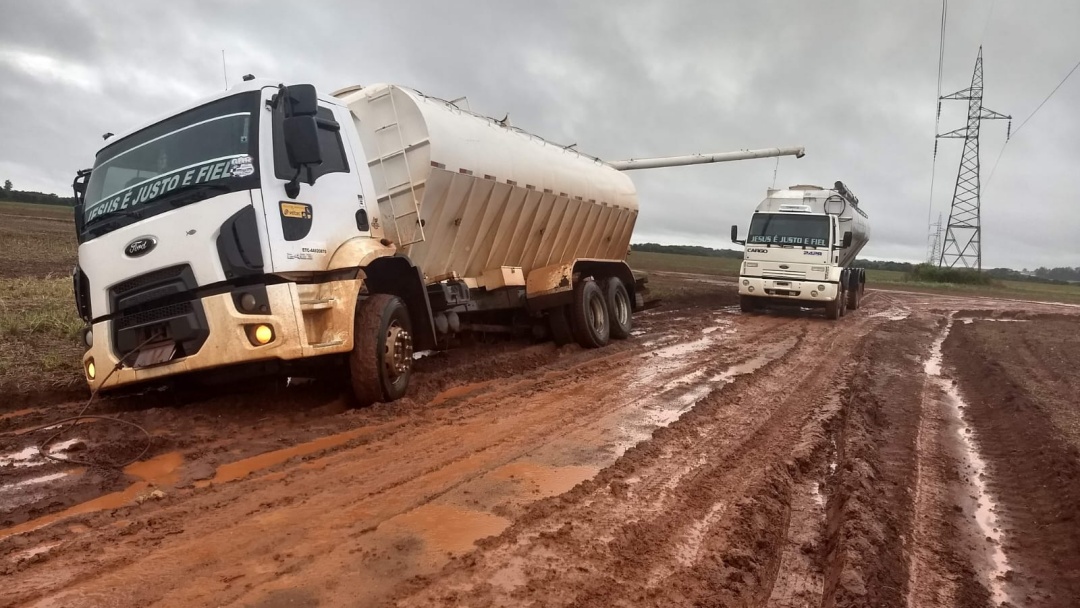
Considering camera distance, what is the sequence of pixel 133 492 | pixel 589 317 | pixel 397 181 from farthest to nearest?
pixel 589 317
pixel 397 181
pixel 133 492

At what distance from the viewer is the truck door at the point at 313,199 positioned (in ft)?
18.1

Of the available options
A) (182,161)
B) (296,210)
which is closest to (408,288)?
(296,210)

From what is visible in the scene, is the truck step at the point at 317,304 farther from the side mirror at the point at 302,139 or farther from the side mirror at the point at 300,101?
the side mirror at the point at 300,101

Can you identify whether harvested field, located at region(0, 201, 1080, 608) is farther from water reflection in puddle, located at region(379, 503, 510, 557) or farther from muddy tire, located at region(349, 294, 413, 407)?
muddy tire, located at region(349, 294, 413, 407)

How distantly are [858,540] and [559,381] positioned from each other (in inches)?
181

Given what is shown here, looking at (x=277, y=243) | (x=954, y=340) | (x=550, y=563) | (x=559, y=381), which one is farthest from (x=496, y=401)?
(x=954, y=340)

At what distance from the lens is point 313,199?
5.96m

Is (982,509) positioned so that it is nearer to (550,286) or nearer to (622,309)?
(550,286)

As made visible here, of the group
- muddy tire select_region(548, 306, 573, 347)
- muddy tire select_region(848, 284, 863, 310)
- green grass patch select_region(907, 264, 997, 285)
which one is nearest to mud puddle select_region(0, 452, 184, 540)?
muddy tire select_region(548, 306, 573, 347)

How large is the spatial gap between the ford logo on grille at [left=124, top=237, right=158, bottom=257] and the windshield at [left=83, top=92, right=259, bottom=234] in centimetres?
27

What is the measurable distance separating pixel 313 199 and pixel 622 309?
732cm

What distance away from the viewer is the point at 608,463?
16.0ft

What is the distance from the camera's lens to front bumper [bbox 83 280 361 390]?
5.18 metres

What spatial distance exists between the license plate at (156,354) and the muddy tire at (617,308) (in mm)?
7664
